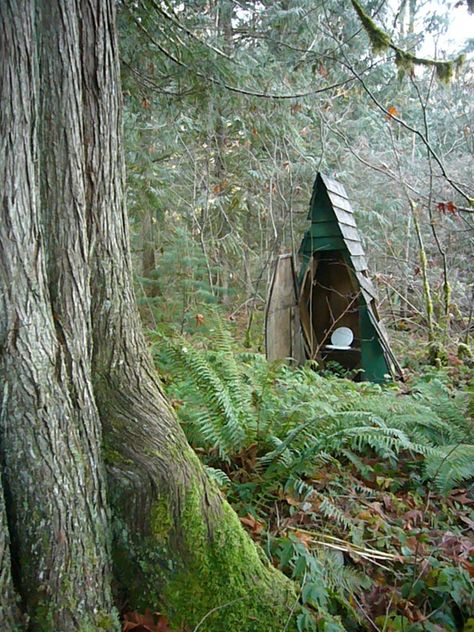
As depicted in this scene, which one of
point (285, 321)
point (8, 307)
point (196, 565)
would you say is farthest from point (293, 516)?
point (285, 321)

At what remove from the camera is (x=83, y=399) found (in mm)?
1666

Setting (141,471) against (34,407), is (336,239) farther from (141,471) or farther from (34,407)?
(34,407)

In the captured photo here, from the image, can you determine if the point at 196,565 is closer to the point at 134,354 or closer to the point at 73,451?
the point at 73,451

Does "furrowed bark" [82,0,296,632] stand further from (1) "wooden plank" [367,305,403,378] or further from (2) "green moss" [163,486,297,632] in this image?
(1) "wooden plank" [367,305,403,378]

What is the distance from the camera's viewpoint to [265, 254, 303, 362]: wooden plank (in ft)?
17.7

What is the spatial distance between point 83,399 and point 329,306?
520cm

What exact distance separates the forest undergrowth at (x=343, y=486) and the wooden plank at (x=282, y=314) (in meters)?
1.56

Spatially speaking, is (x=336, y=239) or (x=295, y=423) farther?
(x=336, y=239)

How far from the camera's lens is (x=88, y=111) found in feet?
5.89

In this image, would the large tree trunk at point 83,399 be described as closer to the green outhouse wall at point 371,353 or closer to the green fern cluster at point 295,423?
the green fern cluster at point 295,423

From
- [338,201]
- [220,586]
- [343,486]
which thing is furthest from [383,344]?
[220,586]

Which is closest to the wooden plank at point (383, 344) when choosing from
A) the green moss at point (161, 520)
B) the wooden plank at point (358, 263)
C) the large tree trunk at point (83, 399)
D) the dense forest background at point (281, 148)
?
the wooden plank at point (358, 263)

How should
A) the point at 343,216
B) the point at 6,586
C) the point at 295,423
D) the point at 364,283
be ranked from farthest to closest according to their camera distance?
the point at 343,216, the point at 364,283, the point at 295,423, the point at 6,586

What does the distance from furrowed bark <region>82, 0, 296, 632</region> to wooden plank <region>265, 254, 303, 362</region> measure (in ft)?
11.4
